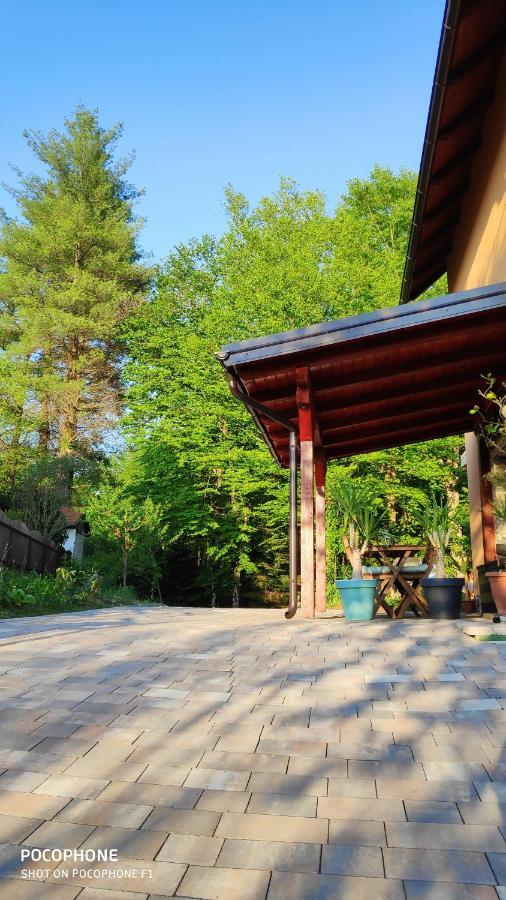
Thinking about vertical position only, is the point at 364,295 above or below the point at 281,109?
below

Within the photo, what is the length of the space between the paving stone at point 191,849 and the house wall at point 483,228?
670cm

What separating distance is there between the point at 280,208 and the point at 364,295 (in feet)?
19.9

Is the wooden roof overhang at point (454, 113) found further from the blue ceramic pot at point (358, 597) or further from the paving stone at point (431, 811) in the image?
the paving stone at point (431, 811)

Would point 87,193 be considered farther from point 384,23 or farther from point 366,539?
point 366,539

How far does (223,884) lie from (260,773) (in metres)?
0.71

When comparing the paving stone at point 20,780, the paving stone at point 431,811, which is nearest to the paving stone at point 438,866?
the paving stone at point 431,811

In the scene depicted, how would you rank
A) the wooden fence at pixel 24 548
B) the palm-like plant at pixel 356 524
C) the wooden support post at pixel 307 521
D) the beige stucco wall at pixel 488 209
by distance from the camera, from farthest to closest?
the wooden fence at pixel 24 548, the beige stucco wall at pixel 488 209, the palm-like plant at pixel 356 524, the wooden support post at pixel 307 521

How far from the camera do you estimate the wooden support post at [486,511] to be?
29.4 feet

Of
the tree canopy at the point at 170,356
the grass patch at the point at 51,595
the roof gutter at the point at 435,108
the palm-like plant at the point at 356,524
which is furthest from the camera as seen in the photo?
the tree canopy at the point at 170,356

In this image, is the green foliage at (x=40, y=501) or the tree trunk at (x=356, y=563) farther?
the green foliage at (x=40, y=501)

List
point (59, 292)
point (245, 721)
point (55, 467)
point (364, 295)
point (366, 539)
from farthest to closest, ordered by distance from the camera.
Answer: point (59, 292) < point (364, 295) < point (55, 467) < point (366, 539) < point (245, 721)

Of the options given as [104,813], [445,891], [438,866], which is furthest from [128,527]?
[445,891]

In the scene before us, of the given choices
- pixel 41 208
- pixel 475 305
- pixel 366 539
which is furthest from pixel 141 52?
pixel 41 208

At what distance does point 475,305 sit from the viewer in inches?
234
